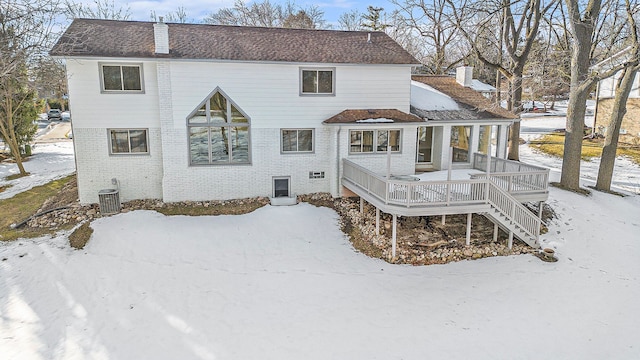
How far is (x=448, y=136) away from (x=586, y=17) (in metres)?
7.36

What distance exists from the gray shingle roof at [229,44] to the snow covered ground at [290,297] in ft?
19.4

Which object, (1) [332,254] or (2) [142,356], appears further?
(1) [332,254]

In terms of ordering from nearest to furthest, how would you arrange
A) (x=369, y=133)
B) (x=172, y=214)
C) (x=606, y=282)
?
(x=606, y=282) → (x=172, y=214) → (x=369, y=133)

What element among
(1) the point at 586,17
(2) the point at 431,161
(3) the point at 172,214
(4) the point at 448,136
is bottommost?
(3) the point at 172,214

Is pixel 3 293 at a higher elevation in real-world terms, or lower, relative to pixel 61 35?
lower

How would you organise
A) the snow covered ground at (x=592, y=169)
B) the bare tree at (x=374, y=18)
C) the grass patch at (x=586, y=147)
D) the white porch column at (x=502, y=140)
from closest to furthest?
1. the white porch column at (x=502, y=140)
2. the snow covered ground at (x=592, y=169)
3. the grass patch at (x=586, y=147)
4. the bare tree at (x=374, y=18)

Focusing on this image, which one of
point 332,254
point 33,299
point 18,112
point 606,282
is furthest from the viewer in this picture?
point 18,112

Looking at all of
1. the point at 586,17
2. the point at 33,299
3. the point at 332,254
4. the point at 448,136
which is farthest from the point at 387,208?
the point at 586,17

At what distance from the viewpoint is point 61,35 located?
1425 cm

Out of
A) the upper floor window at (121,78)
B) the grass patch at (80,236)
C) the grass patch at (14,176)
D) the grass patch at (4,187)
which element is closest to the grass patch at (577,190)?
the upper floor window at (121,78)

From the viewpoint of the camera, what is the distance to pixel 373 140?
51.9ft

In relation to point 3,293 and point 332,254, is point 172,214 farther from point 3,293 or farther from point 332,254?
point 332,254

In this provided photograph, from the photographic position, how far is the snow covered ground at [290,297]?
833 centimetres

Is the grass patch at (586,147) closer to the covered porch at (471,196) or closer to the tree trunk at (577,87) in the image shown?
the tree trunk at (577,87)
